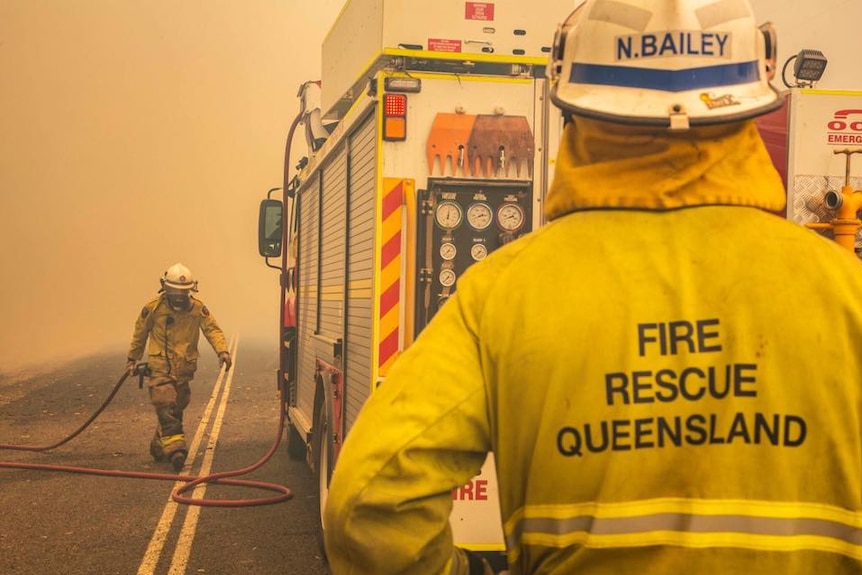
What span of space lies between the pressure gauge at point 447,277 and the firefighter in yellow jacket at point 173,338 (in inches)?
244

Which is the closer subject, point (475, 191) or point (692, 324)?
point (692, 324)

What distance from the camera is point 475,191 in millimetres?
4516

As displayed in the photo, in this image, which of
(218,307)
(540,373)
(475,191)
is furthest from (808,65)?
(218,307)

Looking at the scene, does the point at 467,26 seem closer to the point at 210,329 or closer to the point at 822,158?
the point at 822,158

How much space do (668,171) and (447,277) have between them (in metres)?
2.85

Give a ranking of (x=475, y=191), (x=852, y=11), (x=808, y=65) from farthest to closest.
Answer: (x=852, y=11) < (x=808, y=65) < (x=475, y=191)

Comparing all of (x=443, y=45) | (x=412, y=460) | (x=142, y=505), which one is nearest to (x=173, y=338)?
(x=142, y=505)

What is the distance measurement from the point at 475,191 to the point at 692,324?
2988 millimetres

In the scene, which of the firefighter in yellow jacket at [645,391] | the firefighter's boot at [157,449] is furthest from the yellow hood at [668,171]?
the firefighter's boot at [157,449]

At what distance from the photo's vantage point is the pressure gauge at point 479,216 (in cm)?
450

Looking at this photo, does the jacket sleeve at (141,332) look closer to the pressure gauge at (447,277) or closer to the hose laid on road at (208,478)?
the hose laid on road at (208,478)

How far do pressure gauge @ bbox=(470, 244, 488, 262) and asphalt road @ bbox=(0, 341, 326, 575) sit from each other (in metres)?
2.52

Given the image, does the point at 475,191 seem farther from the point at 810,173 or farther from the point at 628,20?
the point at 628,20

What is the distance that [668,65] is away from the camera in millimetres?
1690
